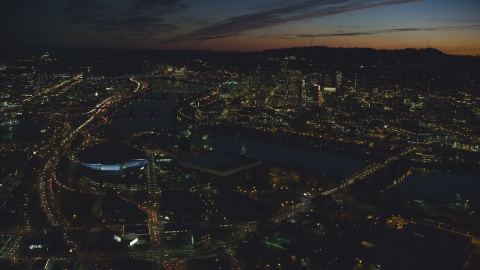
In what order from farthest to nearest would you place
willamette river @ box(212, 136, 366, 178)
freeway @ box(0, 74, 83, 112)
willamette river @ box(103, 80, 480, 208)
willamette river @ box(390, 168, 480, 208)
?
freeway @ box(0, 74, 83, 112)
willamette river @ box(212, 136, 366, 178)
willamette river @ box(103, 80, 480, 208)
willamette river @ box(390, 168, 480, 208)

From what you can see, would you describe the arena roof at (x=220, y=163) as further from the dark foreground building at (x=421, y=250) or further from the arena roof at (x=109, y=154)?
the dark foreground building at (x=421, y=250)

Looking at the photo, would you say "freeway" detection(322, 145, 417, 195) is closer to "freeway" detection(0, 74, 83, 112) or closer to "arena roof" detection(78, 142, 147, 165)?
"arena roof" detection(78, 142, 147, 165)

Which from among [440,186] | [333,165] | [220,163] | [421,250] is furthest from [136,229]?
[440,186]

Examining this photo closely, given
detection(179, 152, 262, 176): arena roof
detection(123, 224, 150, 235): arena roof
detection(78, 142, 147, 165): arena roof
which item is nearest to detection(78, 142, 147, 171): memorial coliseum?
detection(78, 142, 147, 165): arena roof

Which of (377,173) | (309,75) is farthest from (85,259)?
(309,75)

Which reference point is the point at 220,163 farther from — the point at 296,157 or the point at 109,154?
the point at 296,157
